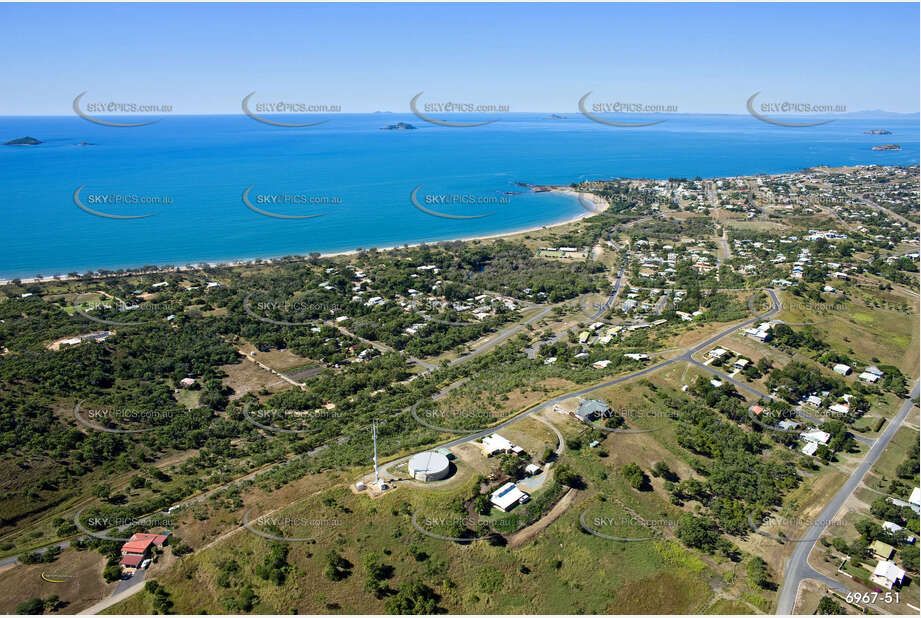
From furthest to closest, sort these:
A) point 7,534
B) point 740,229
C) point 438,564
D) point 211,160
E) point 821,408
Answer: point 211,160
point 740,229
point 821,408
point 7,534
point 438,564

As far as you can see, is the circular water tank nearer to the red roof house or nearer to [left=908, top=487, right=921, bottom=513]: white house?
the red roof house

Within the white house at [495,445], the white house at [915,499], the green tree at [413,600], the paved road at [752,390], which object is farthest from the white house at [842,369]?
the green tree at [413,600]

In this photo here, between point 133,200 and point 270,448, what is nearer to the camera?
point 270,448

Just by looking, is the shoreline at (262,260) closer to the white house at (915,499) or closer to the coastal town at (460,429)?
the coastal town at (460,429)

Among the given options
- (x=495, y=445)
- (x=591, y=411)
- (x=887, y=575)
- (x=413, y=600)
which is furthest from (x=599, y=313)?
(x=413, y=600)

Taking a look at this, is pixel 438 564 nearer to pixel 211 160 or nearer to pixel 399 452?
pixel 399 452

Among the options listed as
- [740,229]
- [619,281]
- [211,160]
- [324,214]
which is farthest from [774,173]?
[211,160]
